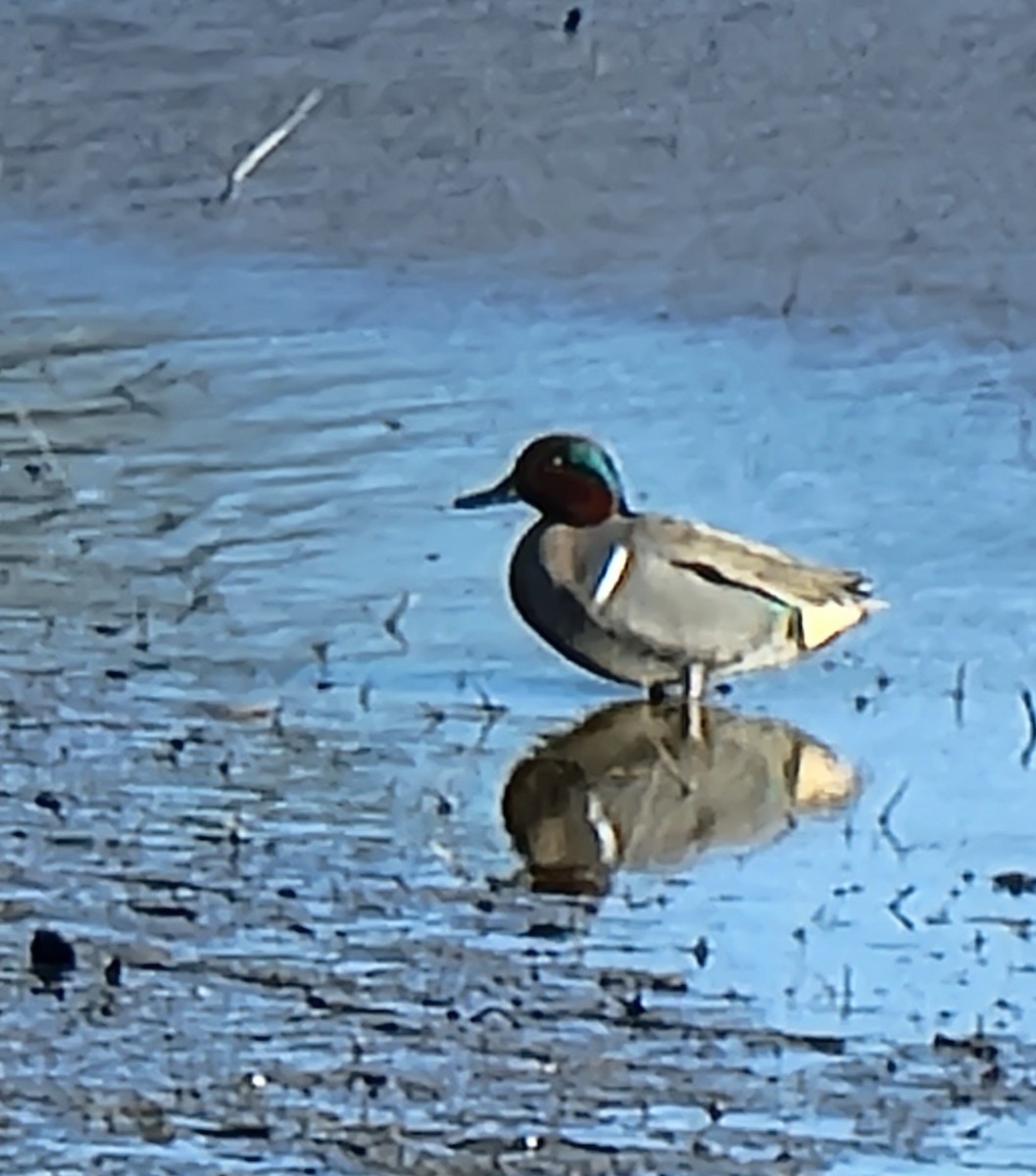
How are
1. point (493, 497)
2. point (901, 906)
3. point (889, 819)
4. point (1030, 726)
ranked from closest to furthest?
point (901, 906), point (889, 819), point (1030, 726), point (493, 497)

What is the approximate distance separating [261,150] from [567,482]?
10.4ft

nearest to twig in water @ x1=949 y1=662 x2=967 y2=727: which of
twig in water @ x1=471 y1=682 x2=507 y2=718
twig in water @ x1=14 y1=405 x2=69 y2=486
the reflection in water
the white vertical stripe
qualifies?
the reflection in water

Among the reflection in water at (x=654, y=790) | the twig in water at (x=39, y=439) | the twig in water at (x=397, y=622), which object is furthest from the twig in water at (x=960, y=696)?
the twig in water at (x=39, y=439)

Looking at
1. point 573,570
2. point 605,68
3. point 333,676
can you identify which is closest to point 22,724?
point 333,676

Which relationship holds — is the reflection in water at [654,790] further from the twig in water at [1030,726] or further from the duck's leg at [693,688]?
the twig in water at [1030,726]

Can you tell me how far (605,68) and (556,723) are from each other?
448 cm

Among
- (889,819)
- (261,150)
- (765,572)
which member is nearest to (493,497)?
(765,572)

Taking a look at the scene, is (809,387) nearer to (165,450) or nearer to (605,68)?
(165,450)

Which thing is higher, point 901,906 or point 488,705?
point 488,705

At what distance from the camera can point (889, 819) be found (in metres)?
6.63

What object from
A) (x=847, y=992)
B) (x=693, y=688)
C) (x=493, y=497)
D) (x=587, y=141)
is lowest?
(x=847, y=992)

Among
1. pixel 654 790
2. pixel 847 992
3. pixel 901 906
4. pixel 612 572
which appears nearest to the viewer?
pixel 847 992

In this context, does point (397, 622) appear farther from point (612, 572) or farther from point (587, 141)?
point (587, 141)

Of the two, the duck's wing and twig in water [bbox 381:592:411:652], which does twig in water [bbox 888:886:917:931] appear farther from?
twig in water [bbox 381:592:411:652]
